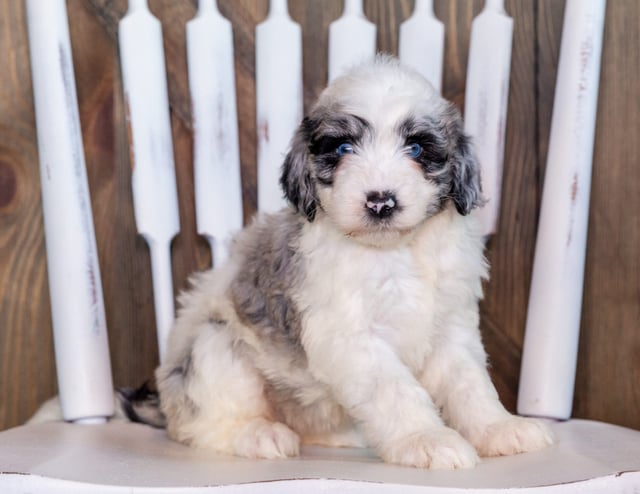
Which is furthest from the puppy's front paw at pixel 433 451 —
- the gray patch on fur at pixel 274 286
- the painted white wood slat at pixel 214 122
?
the painted white wood slat at pixel 214 122

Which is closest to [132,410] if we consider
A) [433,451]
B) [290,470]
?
[290,470]

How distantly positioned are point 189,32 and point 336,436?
3.10 feet

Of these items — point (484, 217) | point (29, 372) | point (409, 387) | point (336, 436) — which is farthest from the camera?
point (29, 372)

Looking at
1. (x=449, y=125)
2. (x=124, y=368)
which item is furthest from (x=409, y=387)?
(x=124, y=368)

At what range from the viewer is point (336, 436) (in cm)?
169

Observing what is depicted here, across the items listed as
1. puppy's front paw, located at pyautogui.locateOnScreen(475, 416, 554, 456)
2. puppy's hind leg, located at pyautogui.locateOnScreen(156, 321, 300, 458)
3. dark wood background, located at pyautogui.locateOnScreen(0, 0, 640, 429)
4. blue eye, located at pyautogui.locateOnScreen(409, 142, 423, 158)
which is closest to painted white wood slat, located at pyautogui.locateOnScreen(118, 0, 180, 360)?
dark wood background, located at pyautogui.locateOnScreen(0, 0, 640, 429)

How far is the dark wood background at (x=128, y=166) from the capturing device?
6.62 ft

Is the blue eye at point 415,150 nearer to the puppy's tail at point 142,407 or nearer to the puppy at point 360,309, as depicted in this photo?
the puppy at point 360,309

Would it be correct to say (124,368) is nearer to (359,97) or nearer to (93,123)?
(93,123)

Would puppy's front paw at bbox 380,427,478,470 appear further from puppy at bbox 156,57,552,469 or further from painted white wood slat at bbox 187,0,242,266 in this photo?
painted white wood slat at bbox 187,0,242,266

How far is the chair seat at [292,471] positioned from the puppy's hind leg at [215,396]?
9 cm

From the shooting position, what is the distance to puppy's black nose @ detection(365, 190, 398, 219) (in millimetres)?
1388

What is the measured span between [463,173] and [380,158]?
18 cm

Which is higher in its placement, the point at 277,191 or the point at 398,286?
the point at 277,191
